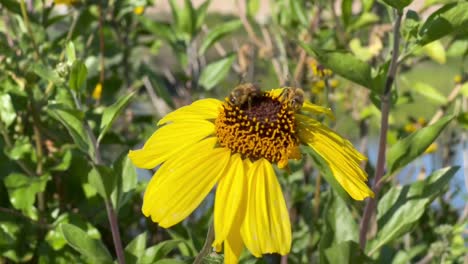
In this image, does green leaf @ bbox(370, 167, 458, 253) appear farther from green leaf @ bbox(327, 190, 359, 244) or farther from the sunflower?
the sunflower

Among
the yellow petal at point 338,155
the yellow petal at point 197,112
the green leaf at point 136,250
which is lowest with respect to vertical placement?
the green leaf at point 136,250

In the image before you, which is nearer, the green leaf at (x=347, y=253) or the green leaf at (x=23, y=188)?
the green leaf at (x=347, y=253)

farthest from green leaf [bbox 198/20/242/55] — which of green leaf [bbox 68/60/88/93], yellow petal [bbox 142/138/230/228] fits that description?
yellow petal [bbox 142/138/230/228]

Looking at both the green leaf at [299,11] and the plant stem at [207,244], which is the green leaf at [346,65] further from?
the green leaf at [299,11]

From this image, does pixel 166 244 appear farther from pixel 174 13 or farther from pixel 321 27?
pixel 321 27

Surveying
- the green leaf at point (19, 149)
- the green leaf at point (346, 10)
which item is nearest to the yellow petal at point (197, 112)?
the green leaf at point (19, 149)

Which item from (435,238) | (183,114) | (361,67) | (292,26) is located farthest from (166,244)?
(292,26)
